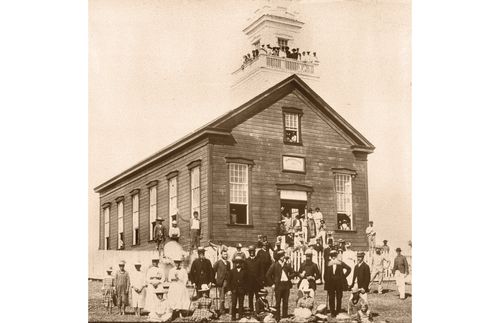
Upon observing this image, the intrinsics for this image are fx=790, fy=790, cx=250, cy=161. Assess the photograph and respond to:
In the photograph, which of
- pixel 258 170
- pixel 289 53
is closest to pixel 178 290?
pixel 258 170

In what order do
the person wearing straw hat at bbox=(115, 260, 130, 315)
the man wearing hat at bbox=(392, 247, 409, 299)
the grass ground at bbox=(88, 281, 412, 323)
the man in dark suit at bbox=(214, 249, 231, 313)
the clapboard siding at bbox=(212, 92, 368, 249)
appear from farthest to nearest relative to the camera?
the man wearing hat at bbox=(392, 247, 409, 299)
the grass ground at bbox=(88, 281, 412, 323)
the clapboard siding at bbox=(212, 92, 368, 249)
the man in dark suit at bbox=(214, 249, 231, 313)
the person wearing straw hat at bbox=(115, 260, 130, 315)

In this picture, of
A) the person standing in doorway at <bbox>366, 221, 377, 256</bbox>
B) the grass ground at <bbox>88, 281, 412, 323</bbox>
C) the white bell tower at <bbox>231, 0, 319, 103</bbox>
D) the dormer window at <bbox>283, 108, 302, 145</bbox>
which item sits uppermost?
the white bell tower at <bbox>231, 0, 319, 103</bbox>

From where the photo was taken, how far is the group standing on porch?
13.9 metres

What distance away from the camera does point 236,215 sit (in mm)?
14352

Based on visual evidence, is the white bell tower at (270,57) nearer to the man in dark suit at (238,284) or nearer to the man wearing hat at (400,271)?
the man in dark suit at (238,284)

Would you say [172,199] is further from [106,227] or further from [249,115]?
[249,115]

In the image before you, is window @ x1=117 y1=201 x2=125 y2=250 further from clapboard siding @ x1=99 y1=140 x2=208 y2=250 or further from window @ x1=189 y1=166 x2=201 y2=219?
window @ x1=189 y1=166 x2=201 y2=219

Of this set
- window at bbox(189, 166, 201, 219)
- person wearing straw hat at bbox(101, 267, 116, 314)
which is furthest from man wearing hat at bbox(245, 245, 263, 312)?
person wearing straw hat at bbox(101, 267, 116, 314)

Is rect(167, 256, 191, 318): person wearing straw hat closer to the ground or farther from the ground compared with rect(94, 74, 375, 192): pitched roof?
closer to the ground

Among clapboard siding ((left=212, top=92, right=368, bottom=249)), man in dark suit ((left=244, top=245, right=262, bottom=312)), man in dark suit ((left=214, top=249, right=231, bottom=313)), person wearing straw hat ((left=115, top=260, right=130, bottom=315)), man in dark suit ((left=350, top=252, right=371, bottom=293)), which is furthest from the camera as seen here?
man in dark suit ((left=350, top=252, right=371, bottom=293))

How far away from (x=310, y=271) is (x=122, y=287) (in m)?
3.40

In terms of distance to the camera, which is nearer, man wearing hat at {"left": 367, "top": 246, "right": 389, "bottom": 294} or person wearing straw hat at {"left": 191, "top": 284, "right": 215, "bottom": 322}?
person wearing straw hat at {"left": 191, "top": 284, "right": 215, "bottom": 322}

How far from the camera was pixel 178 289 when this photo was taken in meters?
13.9

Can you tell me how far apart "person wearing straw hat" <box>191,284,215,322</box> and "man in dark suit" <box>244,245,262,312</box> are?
73cm
